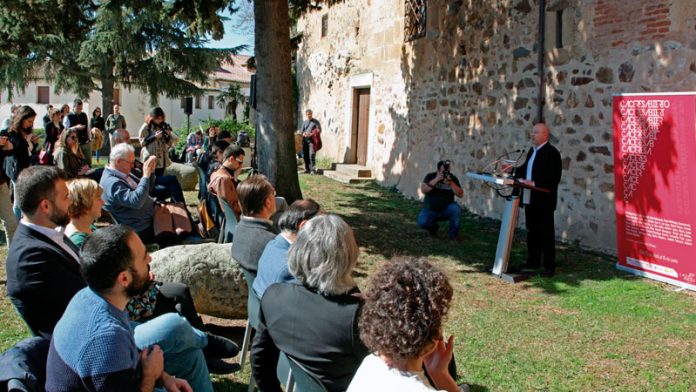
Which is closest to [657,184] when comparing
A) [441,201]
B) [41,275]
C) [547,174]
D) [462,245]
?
[547,174]

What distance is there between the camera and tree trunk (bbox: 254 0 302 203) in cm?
818

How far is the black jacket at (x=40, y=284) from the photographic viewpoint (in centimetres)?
287

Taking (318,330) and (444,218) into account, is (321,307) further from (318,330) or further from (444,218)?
(444,218)

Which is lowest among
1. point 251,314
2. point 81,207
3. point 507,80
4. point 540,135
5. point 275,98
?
point 251,314

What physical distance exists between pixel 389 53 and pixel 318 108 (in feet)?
16.8

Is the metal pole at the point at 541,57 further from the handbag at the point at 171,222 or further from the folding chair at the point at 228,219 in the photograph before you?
the handbag at the point at 171,222

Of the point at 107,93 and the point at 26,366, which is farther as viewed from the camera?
the point at 107,93

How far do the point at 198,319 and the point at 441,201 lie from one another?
15.0 feet

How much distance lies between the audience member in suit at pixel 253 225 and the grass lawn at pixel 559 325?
76 cm

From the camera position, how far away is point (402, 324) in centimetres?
189

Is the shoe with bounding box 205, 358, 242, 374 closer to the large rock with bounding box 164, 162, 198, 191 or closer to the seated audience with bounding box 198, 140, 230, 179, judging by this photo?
the seated audience with bounding box 198, 140, 230, 179

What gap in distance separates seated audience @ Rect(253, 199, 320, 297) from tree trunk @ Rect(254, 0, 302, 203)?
4938 mm

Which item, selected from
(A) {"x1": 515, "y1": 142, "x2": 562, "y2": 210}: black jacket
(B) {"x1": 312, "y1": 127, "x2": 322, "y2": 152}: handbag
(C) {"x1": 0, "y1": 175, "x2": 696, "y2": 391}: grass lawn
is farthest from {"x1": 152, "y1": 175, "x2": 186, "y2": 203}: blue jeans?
(B) {"x1": 312, "y1": 127, "x2": 322, "y2": 152}: handbag

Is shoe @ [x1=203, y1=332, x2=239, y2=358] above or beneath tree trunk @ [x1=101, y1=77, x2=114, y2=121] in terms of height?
beneath
